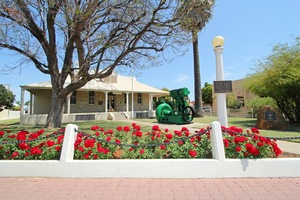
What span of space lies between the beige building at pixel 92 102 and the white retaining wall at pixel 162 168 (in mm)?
11937

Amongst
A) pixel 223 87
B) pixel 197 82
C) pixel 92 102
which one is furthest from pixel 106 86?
pixel 223 87

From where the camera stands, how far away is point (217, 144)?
156 inches

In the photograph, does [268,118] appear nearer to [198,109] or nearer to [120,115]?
[198,109]

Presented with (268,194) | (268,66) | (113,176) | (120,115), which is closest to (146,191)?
(113,176)

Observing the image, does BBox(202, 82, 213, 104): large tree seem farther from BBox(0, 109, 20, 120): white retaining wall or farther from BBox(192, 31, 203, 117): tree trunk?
BBox(0, 109, 20, 120): white retaining wall

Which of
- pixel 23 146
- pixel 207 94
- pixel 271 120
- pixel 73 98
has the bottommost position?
pixel 23 146

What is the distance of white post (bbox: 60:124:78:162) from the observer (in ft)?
13.1

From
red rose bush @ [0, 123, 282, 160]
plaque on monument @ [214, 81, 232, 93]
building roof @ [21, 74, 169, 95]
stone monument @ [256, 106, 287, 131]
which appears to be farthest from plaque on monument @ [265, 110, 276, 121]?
building roof @ [21, 74, 169, 95]

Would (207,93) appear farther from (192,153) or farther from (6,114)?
(6,114)

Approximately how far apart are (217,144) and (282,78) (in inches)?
417

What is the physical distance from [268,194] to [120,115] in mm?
18608

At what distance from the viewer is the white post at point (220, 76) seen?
6.11 m

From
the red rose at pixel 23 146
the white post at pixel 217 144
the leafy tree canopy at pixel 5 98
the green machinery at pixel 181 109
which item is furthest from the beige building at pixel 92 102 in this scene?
the leafy tree canopy at pixel 5 98

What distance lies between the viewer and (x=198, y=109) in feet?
69.1
